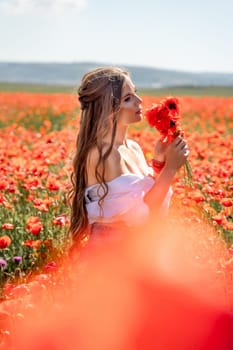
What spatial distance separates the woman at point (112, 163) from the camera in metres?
3.62

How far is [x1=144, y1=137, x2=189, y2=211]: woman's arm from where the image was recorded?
11.7ft

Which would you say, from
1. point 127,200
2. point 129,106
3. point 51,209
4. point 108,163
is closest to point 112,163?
point 108,163

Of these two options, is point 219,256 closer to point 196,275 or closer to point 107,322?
point 196,275

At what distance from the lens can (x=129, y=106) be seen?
3740 millimetres

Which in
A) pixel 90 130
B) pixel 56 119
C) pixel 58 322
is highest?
pixel 90 130

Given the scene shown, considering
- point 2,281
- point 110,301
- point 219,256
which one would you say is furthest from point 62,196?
point 110,301

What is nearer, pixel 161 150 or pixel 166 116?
pixel 166 116

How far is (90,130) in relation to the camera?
3752 mm

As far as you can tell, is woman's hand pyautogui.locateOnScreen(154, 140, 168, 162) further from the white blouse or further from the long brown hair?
the long brown hair

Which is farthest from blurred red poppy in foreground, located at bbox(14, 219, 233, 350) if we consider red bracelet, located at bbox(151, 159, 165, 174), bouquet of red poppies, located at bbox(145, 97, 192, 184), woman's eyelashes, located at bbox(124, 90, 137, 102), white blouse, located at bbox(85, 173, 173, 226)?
woman's eyelashes, located at bbox(124, 90, 137, 102)

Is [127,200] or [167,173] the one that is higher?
[167,173]

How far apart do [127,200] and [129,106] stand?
19.0 inches

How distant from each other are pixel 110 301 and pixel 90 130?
859mm

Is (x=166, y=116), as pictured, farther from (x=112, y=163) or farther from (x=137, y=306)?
(x=137, y=306)
